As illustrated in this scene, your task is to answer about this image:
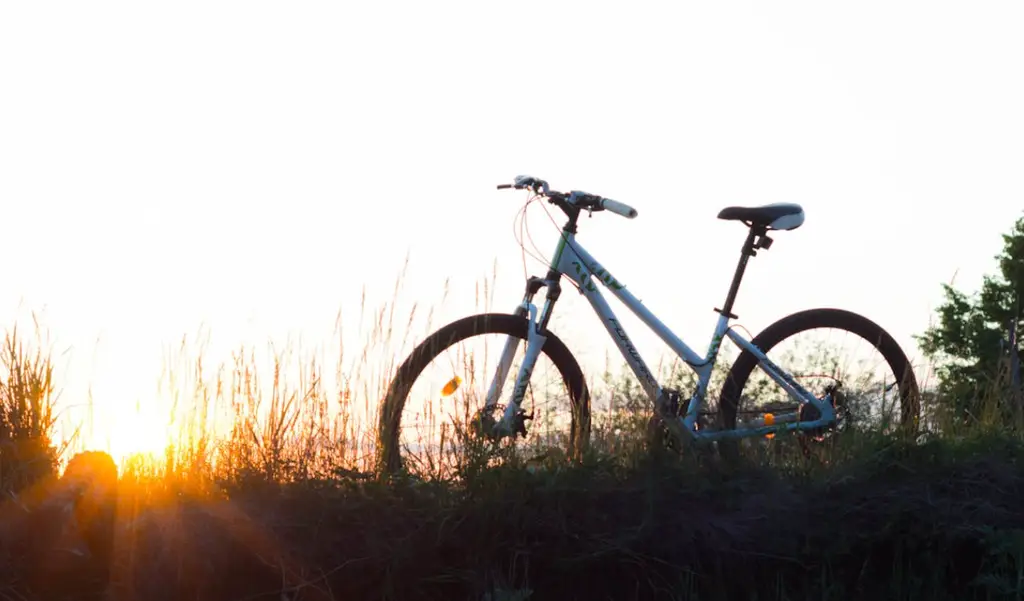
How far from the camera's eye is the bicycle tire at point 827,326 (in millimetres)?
5613

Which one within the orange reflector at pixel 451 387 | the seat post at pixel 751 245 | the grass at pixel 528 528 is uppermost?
the seat post at pixel 751 245

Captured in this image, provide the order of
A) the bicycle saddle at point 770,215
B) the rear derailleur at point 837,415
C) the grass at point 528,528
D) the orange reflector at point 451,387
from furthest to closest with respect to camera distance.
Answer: the rear derailleur at point 837,415 < the bicycle saddle at point 770,215 < the orange reflector at point 451,387 < the grass at point 528,528

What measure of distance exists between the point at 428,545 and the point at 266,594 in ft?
1.92

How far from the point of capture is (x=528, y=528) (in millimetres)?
4184

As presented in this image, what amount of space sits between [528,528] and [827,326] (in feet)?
7.97

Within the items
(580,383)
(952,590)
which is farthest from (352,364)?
(952,590)

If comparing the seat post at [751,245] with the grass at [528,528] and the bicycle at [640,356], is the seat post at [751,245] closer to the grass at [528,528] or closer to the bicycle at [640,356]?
the bicycle at [640,356]

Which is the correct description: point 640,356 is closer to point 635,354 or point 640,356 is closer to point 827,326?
point 635,354

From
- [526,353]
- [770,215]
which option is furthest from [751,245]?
[526,353]

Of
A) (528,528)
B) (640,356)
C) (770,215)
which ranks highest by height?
(770,215)

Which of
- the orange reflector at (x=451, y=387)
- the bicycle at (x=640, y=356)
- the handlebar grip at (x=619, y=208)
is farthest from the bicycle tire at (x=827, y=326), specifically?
the orange reflector at (x=451, y=387)

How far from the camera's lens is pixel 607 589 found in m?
4.19

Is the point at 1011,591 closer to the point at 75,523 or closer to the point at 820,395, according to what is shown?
the point at 820,395

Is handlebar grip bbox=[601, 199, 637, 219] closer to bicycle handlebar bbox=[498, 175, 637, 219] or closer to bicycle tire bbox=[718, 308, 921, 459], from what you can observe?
bicycle handlebar bbox=[498, 175, 637, 219]
